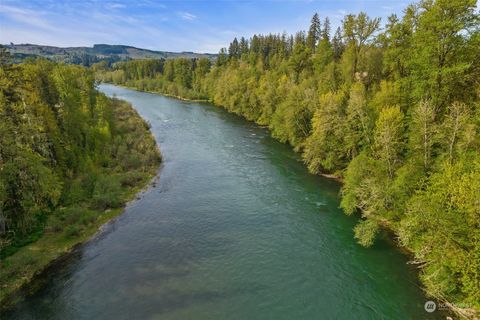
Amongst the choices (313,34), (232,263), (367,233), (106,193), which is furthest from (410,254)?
(313,34)

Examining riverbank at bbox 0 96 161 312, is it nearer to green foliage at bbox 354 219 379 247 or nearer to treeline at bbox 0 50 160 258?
treeline at bbox 0 50 160 258

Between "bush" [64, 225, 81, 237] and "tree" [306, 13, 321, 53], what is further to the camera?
"tree" [306, 13, 321, 53]

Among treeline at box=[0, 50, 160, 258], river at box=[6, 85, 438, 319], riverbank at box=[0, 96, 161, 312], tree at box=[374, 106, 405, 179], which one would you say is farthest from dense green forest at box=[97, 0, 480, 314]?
treeline at box=[0, 50, 160, 258]

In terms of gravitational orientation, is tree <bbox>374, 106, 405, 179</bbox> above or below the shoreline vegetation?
above

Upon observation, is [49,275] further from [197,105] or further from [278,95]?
[197,105]

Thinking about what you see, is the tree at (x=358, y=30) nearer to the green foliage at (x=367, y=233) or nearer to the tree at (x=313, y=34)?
the green foliage at (x=367, y=233)

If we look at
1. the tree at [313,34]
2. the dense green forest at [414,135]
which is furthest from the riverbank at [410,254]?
the tree at [313,34]

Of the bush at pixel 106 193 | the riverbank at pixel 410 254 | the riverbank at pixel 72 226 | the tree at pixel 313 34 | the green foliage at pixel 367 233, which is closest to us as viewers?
the riverbank at pixel 410 254
